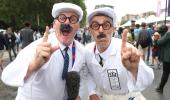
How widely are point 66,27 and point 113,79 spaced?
2.49 ft

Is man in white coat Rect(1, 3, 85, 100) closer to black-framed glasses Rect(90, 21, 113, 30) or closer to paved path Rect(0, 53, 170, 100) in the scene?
black-framed glasses Rect(90, 21, 113, 30)

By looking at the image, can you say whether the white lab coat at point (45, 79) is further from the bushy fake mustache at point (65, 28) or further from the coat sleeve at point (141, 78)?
the coat sleeve at point (141, 78)

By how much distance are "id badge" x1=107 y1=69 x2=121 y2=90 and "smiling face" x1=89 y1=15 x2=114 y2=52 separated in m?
0.26

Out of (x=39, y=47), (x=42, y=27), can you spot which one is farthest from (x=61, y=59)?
(x=42, y=27)

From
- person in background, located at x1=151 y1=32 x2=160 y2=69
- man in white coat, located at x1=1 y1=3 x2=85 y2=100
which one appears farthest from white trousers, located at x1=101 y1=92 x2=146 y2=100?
person in background, located at x1=151 y1=32 x2=160 y2=69

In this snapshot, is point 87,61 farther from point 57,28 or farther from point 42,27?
point 42,27

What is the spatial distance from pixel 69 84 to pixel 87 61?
22.9 inches

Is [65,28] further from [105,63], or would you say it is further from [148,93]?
[148,93]

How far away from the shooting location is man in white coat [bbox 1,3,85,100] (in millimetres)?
3320

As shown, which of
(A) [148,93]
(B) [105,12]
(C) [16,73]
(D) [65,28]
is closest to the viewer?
(C) [16,73]

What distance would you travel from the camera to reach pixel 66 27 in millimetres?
3654

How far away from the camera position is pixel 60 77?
360cm

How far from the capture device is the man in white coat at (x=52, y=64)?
3.32 m

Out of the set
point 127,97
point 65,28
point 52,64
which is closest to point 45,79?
point 52,64
